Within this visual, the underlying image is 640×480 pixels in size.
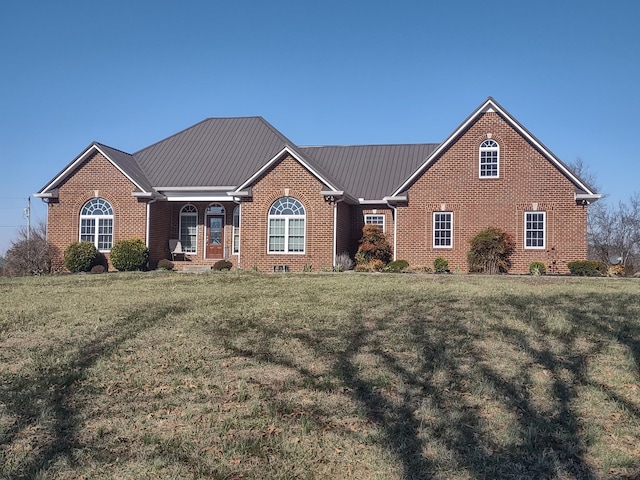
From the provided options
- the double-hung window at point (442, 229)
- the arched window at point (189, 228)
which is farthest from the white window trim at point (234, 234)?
the double-hung window at point (442, 229)

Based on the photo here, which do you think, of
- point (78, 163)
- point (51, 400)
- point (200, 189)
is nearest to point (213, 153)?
point (200, 189)

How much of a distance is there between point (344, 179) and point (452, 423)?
22.0 m

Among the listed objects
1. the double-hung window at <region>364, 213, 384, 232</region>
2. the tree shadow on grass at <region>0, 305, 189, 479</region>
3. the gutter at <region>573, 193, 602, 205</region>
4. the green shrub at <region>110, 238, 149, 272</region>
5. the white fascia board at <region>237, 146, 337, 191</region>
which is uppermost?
the white fascia board at <region>237, 146, 337, 191</region>

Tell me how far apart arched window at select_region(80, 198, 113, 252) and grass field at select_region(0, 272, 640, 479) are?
13.4 metres

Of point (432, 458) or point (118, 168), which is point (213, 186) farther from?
point (432, 458)

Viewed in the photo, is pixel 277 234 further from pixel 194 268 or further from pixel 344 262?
Result: pixel 194 268

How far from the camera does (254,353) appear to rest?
797 cm

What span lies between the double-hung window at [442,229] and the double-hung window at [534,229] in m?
2.86

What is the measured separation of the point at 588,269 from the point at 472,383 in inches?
633

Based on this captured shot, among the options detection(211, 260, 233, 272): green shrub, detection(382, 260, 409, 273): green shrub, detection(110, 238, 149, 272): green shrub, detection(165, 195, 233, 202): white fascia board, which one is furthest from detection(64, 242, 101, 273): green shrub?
detection(382, 260, 409, 273): green shrub

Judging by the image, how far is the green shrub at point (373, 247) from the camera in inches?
918

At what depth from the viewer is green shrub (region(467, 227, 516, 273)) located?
858 inches

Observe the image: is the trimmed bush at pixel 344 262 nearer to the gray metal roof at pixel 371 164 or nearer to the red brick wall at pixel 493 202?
the red brick wall at pixel 493 202

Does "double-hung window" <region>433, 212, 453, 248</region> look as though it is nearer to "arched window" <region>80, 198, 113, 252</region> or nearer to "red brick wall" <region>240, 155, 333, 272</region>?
"red brick wall" <region>240, 155, 333, 272</region>
